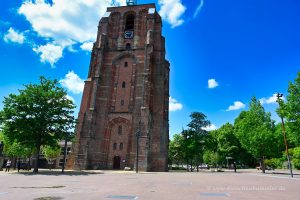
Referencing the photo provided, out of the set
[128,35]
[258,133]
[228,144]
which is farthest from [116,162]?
[228,144]

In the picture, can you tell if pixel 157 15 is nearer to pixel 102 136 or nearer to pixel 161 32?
pixel 161 32

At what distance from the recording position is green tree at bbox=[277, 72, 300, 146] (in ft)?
81.1

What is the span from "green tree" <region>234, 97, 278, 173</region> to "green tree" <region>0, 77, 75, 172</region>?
28.2 metres

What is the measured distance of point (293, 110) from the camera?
24.9m

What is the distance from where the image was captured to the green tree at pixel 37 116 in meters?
26.0

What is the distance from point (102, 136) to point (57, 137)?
12155 mm

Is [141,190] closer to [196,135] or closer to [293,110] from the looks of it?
[293,110]

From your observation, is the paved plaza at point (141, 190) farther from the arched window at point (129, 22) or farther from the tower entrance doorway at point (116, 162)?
the arched window at point (129, 22)

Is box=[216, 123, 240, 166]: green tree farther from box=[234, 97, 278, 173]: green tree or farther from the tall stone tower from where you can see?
the tall stone tower

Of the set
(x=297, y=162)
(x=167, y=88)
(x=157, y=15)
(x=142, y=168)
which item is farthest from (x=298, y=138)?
(x=157, y=15)

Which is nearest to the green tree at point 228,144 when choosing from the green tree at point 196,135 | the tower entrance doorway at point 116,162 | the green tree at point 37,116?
the green tree at point 196,135

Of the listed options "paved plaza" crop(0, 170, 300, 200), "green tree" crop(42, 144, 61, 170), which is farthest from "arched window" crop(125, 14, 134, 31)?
"paved plaza" crop(0, 170, 300, 200)

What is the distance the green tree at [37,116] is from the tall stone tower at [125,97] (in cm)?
990

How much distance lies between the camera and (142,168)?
114ft
